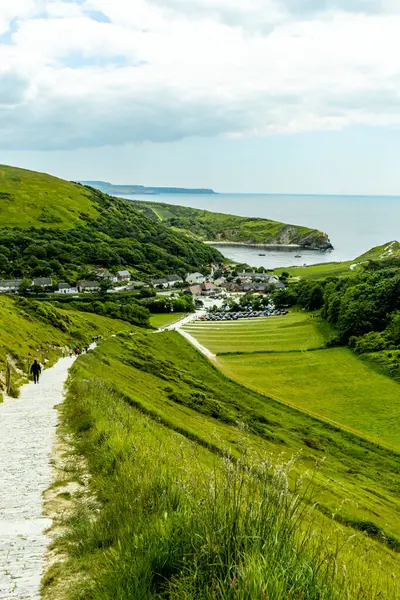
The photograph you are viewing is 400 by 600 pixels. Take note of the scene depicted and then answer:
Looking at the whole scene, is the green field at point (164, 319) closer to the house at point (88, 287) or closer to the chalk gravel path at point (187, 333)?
the chalk gravel path at point (187, 333)

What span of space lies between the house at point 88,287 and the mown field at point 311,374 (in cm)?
5702

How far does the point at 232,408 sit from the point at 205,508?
40523 millimetres

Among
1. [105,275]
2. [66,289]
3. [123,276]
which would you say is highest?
[105,275]

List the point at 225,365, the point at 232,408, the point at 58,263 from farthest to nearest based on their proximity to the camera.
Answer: the point at 58,263
the point at 225,365
the point at 232,408

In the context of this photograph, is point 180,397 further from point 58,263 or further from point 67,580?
point 58,263

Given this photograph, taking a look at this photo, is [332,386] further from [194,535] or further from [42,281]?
[42,281]

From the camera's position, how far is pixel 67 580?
6.43m

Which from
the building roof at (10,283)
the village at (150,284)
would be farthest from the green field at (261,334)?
the building roof at (10,283)

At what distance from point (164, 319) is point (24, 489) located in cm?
10696

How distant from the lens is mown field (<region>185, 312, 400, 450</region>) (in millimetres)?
53594

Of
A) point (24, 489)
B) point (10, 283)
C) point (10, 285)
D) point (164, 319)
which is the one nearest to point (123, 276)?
point (10, 283)

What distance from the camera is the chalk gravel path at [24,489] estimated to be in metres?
6.75

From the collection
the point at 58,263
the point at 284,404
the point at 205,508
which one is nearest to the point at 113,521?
the point at 205,508

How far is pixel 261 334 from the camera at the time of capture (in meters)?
95.9
